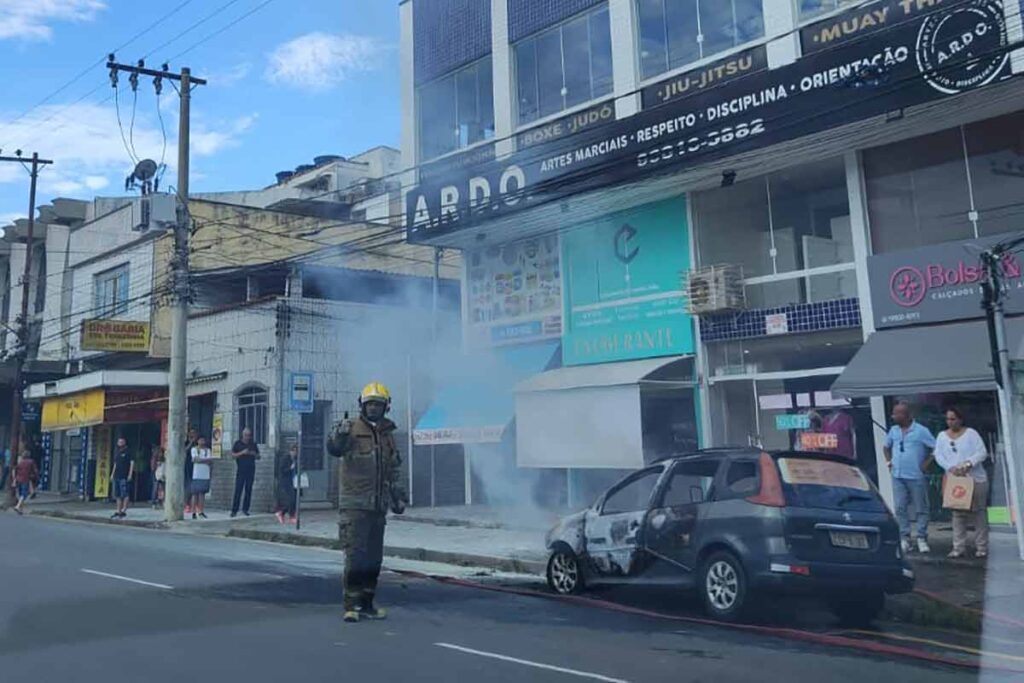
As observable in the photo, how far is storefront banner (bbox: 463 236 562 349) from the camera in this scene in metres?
17.9

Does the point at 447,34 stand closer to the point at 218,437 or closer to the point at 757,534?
the point at 218,437

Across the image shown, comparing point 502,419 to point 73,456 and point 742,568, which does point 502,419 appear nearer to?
point 742,568

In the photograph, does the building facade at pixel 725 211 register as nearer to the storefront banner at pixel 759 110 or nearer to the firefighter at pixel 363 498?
the storefront banner at pixel 759 110

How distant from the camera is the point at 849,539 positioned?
7727mm

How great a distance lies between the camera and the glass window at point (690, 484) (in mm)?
8422

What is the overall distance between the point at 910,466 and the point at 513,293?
936 centimetres

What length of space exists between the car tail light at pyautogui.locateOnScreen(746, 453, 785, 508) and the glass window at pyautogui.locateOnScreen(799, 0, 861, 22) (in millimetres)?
8514

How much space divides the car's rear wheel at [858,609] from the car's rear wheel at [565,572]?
7.74 feet

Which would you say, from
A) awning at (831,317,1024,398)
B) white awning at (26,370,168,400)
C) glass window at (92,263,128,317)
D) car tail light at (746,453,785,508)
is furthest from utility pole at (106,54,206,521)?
car tail light at (746,453,785,508)

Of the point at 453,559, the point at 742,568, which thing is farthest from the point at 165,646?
the point at 453,559

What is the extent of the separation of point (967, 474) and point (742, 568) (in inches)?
Answer: 154

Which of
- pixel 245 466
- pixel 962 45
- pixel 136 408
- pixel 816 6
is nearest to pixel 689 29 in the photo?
pixel 816 6

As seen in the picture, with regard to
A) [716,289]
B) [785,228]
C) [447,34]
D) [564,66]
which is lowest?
[716,289]

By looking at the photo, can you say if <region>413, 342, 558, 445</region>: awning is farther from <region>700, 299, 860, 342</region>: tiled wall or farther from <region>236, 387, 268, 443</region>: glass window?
<region>236, 387, 268, 443</region>: glass window
